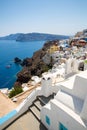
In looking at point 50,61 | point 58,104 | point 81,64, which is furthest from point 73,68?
point 50,61

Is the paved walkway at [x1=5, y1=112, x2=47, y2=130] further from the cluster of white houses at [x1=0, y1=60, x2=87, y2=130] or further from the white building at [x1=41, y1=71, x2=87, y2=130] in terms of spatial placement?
the white building at [x1=41, y1=71, x2=87, y2=130]

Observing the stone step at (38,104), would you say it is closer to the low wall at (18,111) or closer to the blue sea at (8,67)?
the low wall at (18,111)

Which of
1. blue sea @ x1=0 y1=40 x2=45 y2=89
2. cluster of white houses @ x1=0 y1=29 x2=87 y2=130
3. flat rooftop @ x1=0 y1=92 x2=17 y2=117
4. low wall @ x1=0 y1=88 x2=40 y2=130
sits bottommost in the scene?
blue sea @ x1=0 y1=40 x2=45 y2=89

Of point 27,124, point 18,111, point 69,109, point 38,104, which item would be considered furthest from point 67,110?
point 18,111

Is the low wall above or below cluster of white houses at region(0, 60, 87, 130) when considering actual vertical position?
below

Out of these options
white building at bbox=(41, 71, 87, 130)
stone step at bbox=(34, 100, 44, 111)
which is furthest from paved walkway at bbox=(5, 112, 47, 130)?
stone step at bbox=(34, 100, 44, 111)

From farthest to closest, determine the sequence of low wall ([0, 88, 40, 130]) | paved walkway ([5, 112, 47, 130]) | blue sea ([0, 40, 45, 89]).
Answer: blue sea ([0, 40, 45, 89]) → low wall ([0, 88, 40, 130]) → paved walkway ([5, 112, 47, 130])

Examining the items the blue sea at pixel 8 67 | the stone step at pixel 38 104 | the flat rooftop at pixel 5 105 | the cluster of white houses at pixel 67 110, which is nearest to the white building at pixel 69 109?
the cluster of white houses at pixel 67 110

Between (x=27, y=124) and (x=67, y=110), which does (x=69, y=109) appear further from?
(x=27, y=124)

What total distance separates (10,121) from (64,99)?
4181mm

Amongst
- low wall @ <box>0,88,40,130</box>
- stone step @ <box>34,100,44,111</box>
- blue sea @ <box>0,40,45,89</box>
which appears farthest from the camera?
blue sea @ <box>0,40,45,89</box>

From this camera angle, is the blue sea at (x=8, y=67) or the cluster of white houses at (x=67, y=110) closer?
the cluster of white houses at (x=67, y=110)

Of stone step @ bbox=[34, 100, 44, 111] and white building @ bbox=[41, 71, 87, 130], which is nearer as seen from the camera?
white building @ bbox=[41, 71, 87, 130]

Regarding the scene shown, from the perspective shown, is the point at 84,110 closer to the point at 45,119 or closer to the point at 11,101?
the point at 45,119
